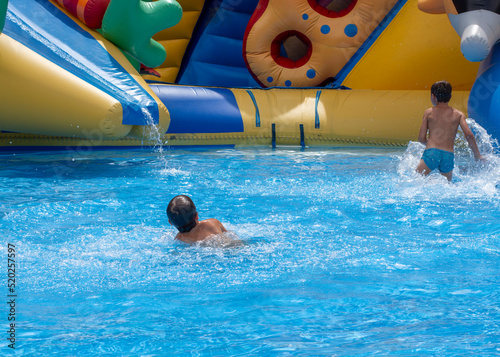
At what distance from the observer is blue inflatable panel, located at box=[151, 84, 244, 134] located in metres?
6.64

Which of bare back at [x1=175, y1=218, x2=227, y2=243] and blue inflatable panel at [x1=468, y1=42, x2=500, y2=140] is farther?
blue inflatable panel at [x1=468, y1=42, x2=500, y2=140]

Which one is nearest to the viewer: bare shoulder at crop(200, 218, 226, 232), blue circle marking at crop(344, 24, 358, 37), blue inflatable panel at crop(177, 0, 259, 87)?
bare shoulder at crop(200, 218, 226, 232)

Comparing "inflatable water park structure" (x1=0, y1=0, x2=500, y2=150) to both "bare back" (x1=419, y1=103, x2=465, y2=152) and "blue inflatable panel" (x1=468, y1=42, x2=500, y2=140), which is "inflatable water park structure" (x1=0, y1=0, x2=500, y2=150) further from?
"bare back" (x1=419, y1=103, x2=465, y2=152)

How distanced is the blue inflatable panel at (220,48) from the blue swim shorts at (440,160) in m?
4.04

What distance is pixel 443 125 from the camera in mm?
4730

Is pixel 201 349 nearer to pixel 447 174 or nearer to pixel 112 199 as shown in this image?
pixel 112 199

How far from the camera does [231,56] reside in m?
8.30

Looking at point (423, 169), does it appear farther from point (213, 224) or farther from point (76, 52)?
point (76, 52)

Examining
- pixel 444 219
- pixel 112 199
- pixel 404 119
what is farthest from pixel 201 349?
pixel 404 119

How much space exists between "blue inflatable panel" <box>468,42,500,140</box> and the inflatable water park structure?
0.03 feet

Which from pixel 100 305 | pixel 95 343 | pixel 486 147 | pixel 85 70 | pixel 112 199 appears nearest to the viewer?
pixel 95 343

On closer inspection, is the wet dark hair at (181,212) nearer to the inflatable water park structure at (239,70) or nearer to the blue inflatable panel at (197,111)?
the inflatable water park structure at (239,70)

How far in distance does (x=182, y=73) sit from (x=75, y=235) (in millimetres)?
5135

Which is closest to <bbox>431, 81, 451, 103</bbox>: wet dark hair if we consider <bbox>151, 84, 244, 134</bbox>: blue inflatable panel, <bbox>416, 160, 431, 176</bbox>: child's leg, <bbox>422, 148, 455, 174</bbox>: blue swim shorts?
<bbox>422, 148, 455, 174</bbox>: blue swim shorts
